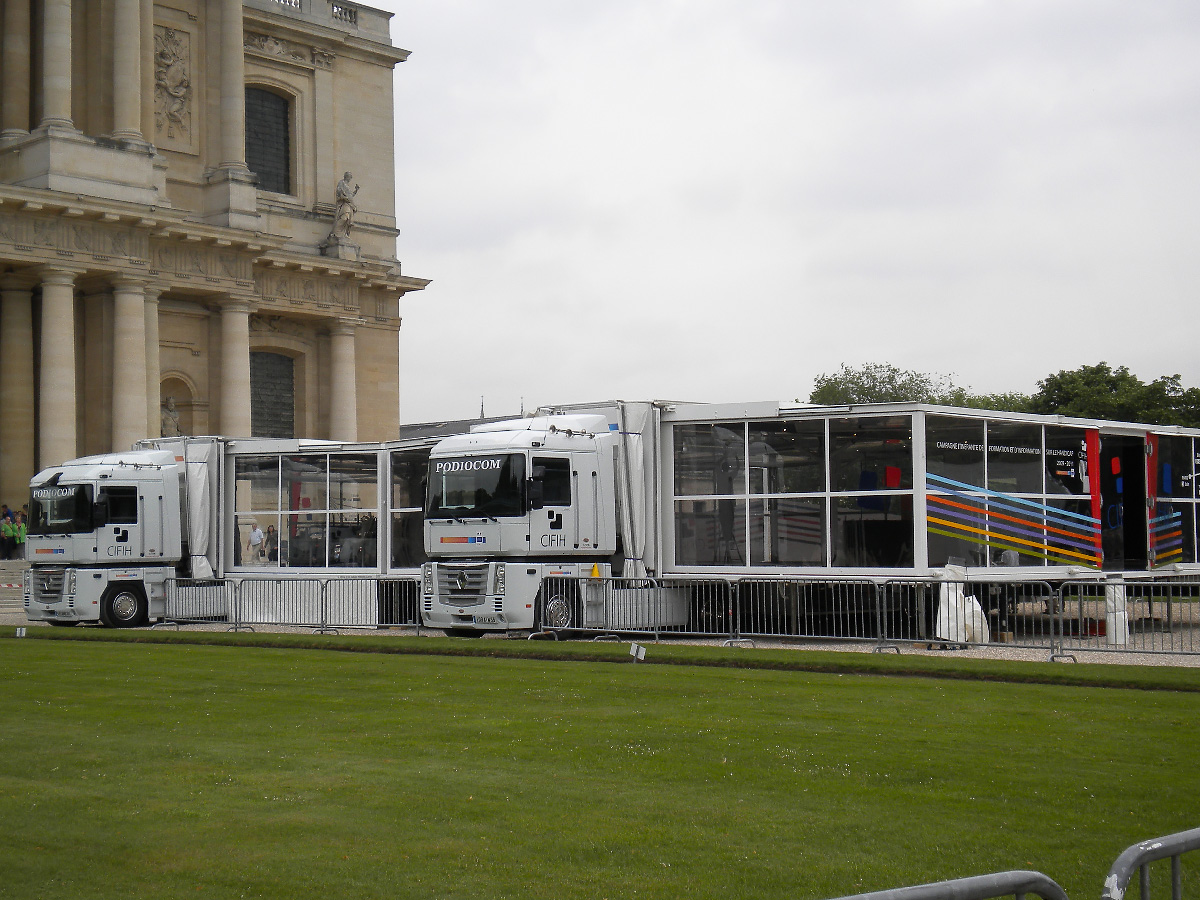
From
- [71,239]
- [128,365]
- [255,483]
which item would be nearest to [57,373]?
[128,365]

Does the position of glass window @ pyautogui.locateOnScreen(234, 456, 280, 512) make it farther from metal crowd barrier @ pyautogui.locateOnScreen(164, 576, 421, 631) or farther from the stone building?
the stone building

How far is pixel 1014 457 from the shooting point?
947 inches

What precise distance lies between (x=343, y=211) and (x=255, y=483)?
26.4 meters

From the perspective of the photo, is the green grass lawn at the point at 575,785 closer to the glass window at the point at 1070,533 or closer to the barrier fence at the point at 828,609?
the barrier fence at the point at 828,609

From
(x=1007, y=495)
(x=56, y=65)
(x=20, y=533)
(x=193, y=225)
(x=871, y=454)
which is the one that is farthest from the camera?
(x=193, y=225)

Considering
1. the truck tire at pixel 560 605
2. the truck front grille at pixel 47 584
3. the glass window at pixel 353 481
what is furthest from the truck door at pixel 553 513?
the truck front grille at pixel 47 584

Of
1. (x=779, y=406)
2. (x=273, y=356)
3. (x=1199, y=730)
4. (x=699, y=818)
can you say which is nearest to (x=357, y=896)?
(x=699, y=818)

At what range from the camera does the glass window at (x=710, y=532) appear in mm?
24344

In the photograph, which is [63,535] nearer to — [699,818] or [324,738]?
[324,738]

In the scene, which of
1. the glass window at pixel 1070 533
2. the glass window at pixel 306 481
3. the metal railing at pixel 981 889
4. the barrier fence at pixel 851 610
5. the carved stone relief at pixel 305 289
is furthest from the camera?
the carved stone relief at pixel 305 289

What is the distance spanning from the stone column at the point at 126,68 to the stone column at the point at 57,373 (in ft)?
20.2

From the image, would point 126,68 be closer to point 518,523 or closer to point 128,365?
point 128,365

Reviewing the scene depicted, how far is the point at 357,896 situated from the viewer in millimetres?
6887

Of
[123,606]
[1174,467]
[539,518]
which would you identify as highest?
[1174,467]
